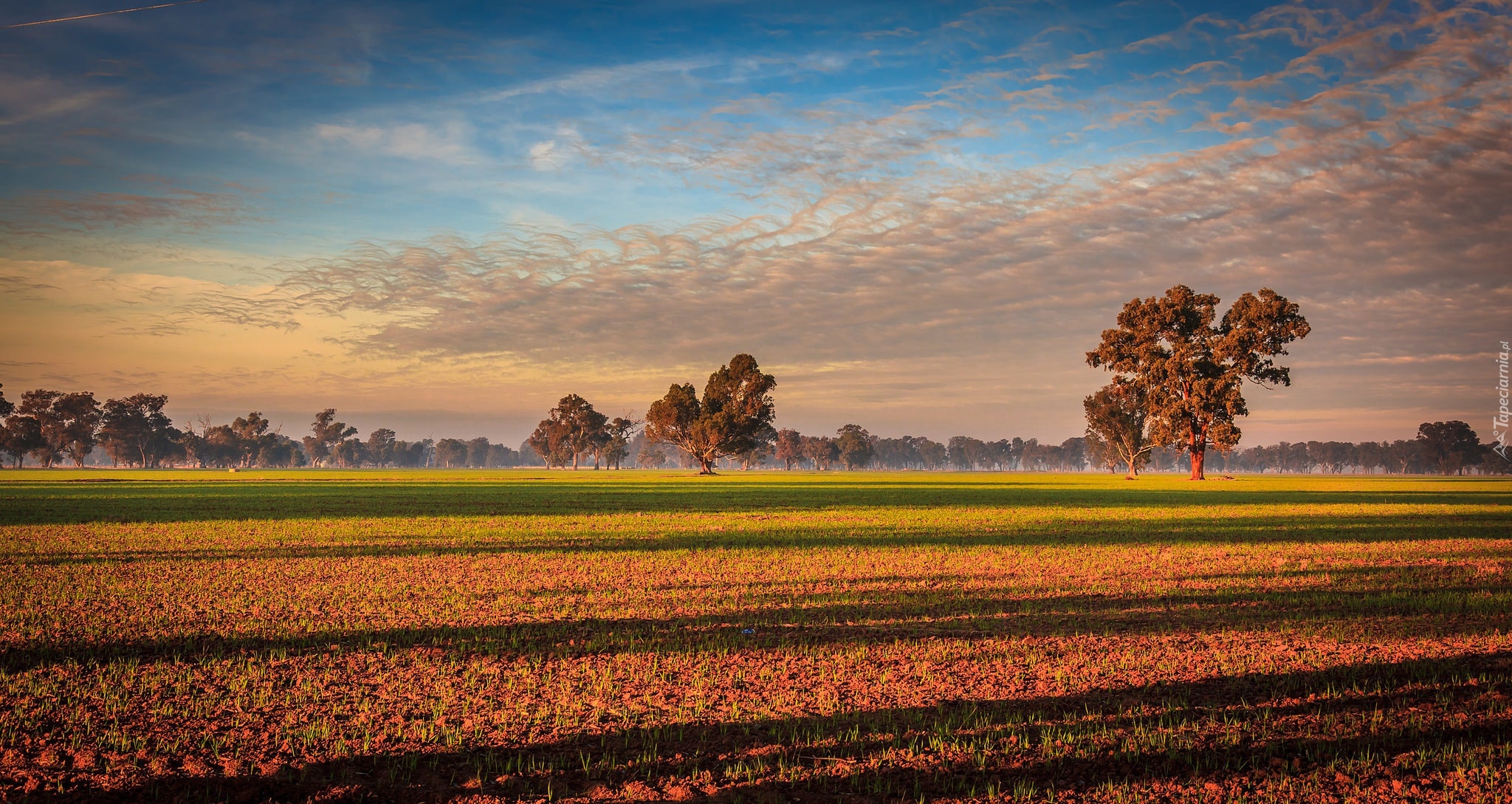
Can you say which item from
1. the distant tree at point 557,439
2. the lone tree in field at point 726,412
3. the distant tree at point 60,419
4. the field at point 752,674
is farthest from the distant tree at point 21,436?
the field at point 752,674

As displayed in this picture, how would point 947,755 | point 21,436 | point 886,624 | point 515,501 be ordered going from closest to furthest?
point 947,755 → point 886,624 → point 515,501 → point 21,436

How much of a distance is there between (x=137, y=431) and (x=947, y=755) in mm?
229036

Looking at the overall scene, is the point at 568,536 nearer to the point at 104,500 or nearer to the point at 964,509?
the point at 964,509

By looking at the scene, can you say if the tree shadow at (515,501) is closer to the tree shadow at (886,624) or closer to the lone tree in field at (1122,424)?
the tree shadow at (886,624)

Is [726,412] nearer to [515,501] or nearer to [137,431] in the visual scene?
[515,501]

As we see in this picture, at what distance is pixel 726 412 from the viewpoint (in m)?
→ 108

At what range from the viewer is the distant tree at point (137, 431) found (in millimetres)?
183000

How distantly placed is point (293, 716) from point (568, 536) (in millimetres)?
15816

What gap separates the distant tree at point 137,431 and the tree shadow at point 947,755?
8713 inches

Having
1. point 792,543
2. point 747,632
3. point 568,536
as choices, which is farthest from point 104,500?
point 747,632

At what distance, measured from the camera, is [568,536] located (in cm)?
2294

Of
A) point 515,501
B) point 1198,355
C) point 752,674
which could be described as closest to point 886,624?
point 752,674

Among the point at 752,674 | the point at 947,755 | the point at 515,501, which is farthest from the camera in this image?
the point at 515,501

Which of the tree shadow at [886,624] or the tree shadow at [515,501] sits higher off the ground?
the tree shadow at [886,624]
